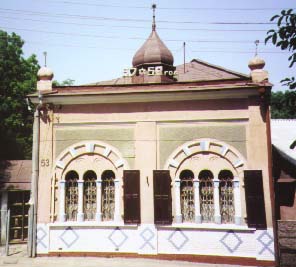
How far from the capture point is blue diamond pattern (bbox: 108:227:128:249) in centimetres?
1116

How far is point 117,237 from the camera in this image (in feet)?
36.8

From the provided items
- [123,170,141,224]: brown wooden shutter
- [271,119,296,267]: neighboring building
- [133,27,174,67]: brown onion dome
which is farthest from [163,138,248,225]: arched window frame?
[133,27,174,67]: brown onion dome

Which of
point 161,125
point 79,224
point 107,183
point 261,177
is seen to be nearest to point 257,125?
point 261,177

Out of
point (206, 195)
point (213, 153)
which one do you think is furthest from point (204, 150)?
point (206, 195)

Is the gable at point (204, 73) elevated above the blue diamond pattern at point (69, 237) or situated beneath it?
elevated above

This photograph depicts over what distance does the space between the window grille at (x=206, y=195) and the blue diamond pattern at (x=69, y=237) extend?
4743 mm

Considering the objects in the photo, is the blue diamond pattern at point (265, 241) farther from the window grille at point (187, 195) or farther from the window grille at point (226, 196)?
the window grille at point (187, 195)

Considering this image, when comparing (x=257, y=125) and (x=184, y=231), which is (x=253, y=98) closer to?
(x=257, y=125)

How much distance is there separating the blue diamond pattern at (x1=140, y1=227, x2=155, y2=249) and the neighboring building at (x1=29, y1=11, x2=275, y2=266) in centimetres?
3

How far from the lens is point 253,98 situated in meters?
11.2

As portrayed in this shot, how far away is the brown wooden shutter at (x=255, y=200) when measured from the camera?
1049 cm

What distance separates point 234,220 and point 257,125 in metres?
3.47

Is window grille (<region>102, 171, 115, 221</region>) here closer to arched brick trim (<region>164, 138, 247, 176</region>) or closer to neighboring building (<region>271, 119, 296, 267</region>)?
arched brick trim (<region>164, 138, 247, 176</region>)

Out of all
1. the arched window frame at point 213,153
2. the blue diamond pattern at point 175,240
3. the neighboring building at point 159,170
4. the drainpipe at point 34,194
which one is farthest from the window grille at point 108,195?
the drainpipe at point 34,194
